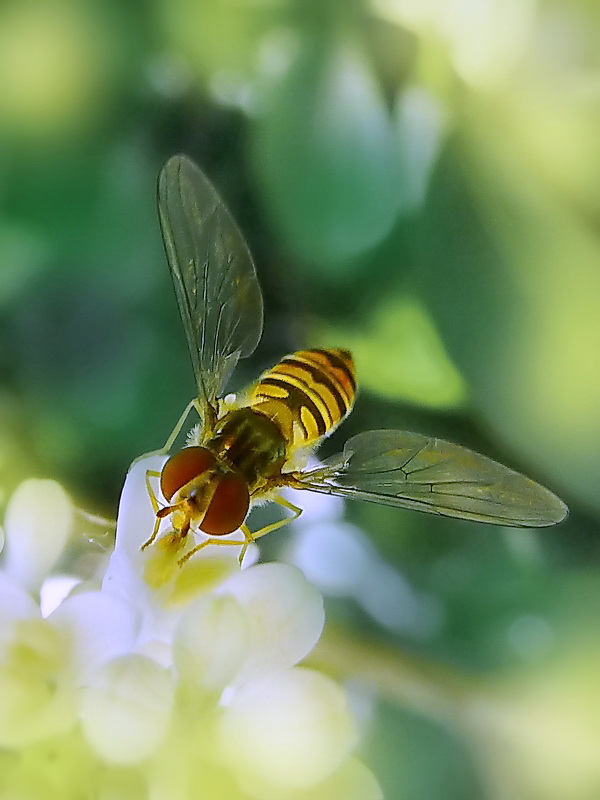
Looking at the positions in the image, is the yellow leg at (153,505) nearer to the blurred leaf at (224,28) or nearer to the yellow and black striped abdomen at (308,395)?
the yellow and black striped abdomen at (308,395)

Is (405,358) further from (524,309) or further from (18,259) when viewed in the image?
(18,259)

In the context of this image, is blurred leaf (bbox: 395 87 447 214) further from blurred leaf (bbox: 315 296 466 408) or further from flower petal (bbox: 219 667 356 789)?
flower petal (bbox: 219 667 356 789)

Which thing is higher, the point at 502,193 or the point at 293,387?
the point at 502,193

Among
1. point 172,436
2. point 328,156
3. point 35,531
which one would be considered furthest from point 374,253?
point 35,531

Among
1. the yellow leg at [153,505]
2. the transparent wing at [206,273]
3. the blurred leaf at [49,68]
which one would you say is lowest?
the yellow leg at [153,505]

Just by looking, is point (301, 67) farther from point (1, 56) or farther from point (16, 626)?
point (16, 626)

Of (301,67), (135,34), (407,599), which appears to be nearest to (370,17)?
(301,67)

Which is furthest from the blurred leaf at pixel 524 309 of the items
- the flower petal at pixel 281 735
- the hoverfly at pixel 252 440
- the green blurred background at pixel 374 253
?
the flower petal at pixel 281 735
